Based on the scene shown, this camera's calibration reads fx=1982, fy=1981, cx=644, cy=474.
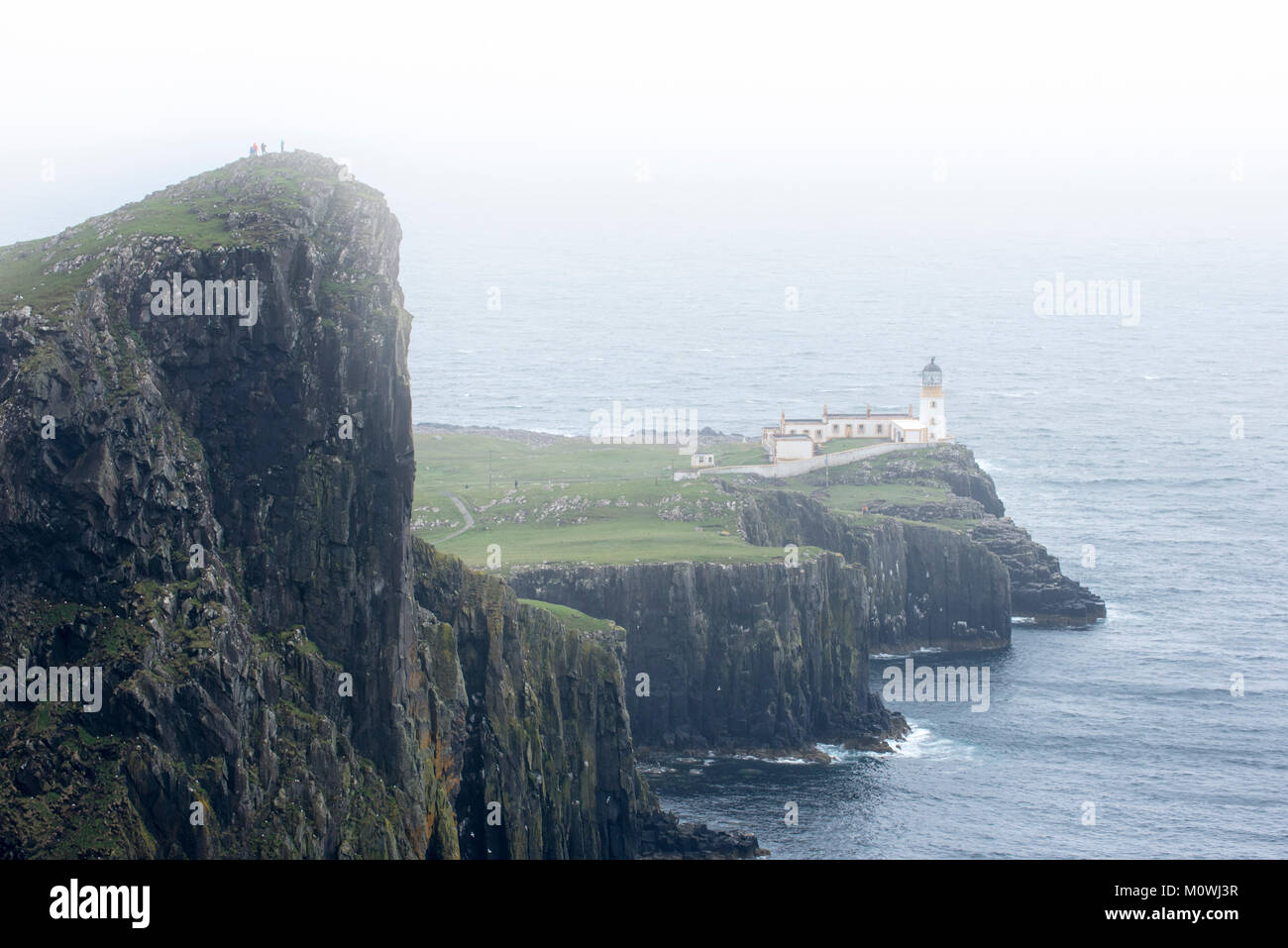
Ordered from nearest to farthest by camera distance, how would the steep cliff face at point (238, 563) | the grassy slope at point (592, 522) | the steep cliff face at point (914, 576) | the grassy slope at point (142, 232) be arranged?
the steep cliff face at point (238, 563), the grassy slope at point (142, 232), the grassy slope at point (592, 522), the steep cliff face at point (914, 576)

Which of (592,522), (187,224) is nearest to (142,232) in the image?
(187,224)

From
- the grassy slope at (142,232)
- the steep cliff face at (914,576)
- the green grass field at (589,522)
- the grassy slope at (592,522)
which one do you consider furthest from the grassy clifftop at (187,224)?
the steep cliff face at (914,576)

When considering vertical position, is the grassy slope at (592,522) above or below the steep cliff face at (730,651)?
above

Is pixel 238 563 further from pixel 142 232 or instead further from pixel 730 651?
pixel 730 651

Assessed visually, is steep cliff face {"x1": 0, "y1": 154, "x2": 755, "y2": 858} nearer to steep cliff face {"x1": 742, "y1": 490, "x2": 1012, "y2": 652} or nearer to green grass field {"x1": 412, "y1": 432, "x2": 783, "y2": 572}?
green grass field {"x1": 412, "y1": 432, "x2": 783, "y2": 572}

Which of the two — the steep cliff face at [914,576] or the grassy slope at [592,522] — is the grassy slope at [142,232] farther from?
Result: the steep cliff face at [914,576]
